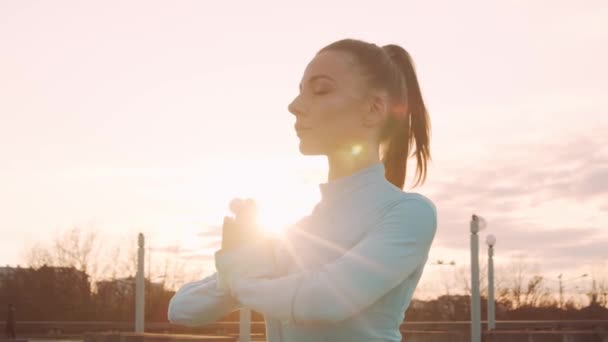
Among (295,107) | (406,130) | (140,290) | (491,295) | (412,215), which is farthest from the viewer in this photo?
(140,290)

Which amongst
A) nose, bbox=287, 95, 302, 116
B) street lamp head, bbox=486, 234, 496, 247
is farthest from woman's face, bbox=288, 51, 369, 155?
street lamp head, bbox=486, 234, 496, 247

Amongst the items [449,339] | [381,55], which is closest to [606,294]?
[449,339]

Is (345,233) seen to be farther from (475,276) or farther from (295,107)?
(475,276)

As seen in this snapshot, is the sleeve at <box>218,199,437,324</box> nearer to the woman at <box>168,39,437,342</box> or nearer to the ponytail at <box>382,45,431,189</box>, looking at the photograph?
the woman at <box>168,39,437,342</box>

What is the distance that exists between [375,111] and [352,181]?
0.16 meters

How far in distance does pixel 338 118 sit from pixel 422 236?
32 cm

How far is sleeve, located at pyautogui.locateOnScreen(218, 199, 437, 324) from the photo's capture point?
177 centimetres

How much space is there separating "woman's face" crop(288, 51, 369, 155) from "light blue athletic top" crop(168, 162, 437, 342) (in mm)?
100

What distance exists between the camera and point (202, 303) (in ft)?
6.65

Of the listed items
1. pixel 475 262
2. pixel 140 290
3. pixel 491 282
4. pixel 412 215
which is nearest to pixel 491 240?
pixel 491 282

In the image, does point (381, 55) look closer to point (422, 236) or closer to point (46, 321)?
point (422, 236)

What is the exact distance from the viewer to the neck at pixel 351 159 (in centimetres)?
205

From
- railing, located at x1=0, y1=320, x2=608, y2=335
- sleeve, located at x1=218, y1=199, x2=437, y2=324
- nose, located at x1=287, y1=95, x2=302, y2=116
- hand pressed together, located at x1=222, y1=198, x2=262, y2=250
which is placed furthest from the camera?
railing, located at x1=0, y1=320, x2=608, y2=335

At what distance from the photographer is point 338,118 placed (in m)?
1.99
